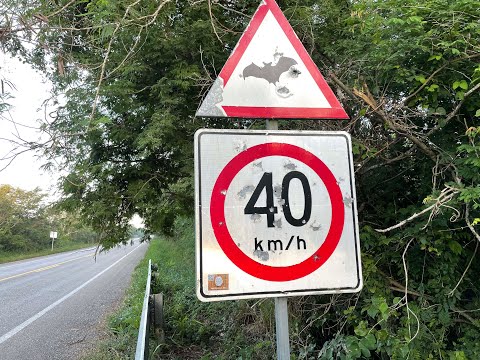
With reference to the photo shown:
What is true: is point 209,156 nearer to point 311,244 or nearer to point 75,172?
point 311,244

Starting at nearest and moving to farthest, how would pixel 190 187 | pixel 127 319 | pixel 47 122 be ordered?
1. pixel 47 122
2. pixel 190 187
3. pixel 127 319

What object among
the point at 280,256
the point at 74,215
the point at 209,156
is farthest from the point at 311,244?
the point at 74,215

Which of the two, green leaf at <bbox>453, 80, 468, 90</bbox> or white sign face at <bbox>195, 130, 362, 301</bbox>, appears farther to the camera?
green leaf at <bbox>453, 80, 468, 90</bbox>

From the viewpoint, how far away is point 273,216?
4.65ft

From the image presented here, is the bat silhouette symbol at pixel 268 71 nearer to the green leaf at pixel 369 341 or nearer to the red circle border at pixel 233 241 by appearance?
the red circle border at pixel 233 241

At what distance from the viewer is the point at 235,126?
3742mm

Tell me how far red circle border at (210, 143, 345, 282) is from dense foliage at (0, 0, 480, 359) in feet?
2.48

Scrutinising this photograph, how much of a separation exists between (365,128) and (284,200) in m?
1.68

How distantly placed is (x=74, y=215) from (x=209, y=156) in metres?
3.12

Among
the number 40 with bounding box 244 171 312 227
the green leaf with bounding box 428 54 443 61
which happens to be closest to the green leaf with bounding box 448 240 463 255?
the green leaf with bounding box 428 54 443 61

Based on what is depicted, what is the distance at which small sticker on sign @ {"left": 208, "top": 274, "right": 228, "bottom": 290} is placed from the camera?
1.33m

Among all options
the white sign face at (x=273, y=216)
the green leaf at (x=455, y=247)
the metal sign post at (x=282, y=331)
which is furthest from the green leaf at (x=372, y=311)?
the metal sign post at (x=282, y=331)

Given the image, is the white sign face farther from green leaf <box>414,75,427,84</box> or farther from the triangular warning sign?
green leaf <box>414,75,427,84</box>

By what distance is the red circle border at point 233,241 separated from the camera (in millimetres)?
1371
